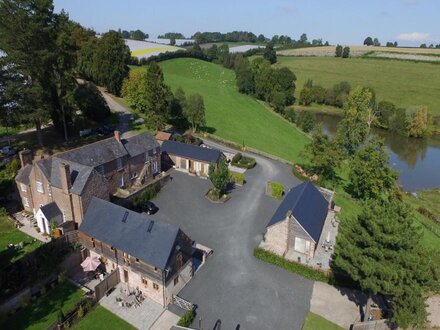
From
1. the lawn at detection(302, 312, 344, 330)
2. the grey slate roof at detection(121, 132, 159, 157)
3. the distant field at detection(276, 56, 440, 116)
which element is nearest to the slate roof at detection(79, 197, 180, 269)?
the lawn at detection(302, 312, 344, 330)

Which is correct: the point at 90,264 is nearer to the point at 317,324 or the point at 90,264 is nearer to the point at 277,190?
the point at 317,324

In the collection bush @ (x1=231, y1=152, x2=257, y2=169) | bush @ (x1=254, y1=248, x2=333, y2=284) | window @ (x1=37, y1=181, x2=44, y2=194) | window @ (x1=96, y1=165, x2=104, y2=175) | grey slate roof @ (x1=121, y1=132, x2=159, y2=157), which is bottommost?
bush @ (x1=254, y1=248, x2=333, y2=284)

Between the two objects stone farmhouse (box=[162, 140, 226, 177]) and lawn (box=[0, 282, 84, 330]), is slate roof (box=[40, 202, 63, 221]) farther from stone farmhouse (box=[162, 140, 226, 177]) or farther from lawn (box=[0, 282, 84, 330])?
stone farmhouse (box=[162, 140, 226, 177])

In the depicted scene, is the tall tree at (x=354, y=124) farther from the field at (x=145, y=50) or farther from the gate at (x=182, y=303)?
the field at (x=145, y=50)

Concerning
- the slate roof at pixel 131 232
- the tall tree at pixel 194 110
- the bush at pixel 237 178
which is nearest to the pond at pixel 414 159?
the bush at pixel 237 178

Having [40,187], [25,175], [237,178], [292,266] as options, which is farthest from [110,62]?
[292,266]
